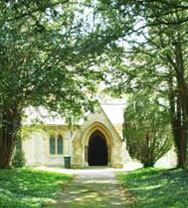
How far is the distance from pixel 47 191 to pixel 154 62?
7915mm

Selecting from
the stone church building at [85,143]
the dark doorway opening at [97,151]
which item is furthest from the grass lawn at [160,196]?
the dark doorway opening at [97,151]

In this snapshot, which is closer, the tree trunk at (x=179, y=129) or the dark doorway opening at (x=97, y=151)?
the tree trunk at (x=179, y=129)

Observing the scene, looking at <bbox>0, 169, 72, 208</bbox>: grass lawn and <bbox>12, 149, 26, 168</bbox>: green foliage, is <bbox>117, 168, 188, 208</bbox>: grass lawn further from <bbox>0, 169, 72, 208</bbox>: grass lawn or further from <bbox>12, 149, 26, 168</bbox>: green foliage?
<bbox>12, 149, 26, 168</bbox>: green foliage

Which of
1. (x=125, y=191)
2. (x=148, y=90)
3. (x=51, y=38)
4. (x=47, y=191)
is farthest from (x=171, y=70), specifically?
(x=51, y=38)

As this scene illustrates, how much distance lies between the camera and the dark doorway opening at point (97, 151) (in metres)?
44.0

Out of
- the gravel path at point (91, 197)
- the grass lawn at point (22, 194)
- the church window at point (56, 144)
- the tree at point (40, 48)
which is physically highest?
the tree at point (40, 48)

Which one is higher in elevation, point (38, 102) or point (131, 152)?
A: point (38, 102)

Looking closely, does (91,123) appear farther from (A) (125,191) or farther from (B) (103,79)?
(A) (125,191)

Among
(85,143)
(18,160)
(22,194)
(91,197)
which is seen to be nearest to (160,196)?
(91,197)

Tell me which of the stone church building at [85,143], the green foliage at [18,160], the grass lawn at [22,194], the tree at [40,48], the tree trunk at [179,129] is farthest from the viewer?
the stone church building at [85,143]

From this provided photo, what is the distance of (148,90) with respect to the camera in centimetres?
2322

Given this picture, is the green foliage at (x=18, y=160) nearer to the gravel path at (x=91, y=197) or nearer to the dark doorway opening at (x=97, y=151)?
the dark doorway opening at (x=97, y=151)

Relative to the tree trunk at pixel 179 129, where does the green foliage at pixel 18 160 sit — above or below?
below

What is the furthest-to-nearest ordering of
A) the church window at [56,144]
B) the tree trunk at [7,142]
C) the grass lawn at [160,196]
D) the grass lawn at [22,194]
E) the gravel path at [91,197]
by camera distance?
the church window at [56,144], the tree trunk at [7,142], the gravel path at [91,197], the grass lawn at [22,194], the grass lawn at [160,196]
